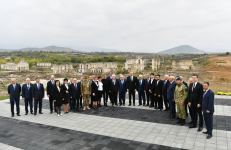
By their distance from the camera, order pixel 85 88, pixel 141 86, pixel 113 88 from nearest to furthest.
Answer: pixel 85 88 < pixel 141 86 < pixel 113 88

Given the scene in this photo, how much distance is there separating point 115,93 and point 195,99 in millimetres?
4494

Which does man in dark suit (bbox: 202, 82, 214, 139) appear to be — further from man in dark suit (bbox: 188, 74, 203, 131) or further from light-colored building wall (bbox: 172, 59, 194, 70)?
light-colored building wall (bbox: 172, 59, 194, 70)

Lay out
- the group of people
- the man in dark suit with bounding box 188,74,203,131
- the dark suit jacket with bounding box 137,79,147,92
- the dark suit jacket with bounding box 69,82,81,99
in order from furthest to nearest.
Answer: the dark suit jacket with bounding box 137,79,147,92 → the dark suit jacket with bounding box 69,82,81,99 → the group of people → the man in dark suit with bounding box 188,74,203,131

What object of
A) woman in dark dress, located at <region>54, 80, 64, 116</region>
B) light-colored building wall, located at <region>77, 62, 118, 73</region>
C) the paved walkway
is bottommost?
light-colored building wall, located at <region>77, 62, 118, 73</region>

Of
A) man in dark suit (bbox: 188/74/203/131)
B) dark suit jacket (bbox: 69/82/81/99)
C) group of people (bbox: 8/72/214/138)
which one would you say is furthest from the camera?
dark suit jacket (bbox: 69/82/81/99)

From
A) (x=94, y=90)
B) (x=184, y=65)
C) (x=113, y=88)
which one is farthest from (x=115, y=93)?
(x=184, y=65)

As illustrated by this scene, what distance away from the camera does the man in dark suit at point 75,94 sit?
10.6m

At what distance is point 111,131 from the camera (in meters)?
7.81

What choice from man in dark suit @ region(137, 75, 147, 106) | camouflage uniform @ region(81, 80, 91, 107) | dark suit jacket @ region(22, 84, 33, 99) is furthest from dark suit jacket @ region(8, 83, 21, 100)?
man in dark suit @ region(137, 75, 147, 106)

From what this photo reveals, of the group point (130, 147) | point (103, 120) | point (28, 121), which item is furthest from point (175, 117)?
point (28, 121)

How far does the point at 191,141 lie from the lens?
6703 mm

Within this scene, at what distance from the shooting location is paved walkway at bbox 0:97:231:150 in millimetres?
6629

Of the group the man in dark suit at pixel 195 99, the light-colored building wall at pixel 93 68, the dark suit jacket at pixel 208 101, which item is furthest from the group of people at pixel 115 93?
the light-colored building wall at pixel 93 68

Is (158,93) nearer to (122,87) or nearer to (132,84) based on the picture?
(132,84)
